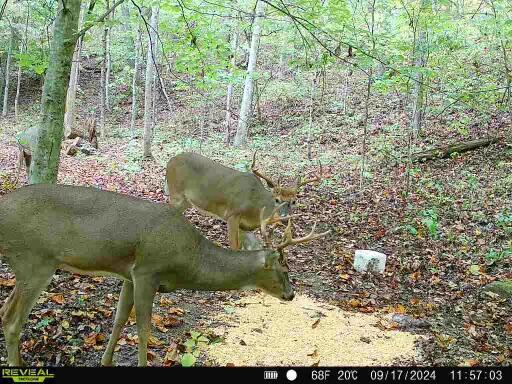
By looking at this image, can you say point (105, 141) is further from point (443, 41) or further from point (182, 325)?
point (182, 325)

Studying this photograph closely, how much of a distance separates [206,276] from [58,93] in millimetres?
2544

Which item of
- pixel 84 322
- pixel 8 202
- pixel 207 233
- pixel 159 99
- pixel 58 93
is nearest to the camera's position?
pixel 8 202

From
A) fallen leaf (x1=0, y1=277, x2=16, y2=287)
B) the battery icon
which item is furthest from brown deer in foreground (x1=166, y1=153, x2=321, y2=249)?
the battery icon

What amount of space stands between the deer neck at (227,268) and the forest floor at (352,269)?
2.08ft

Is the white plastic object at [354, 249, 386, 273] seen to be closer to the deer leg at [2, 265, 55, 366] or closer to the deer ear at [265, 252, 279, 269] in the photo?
the deer ear at [265, 252, 279, 269]

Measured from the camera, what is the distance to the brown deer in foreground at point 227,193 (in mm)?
8461

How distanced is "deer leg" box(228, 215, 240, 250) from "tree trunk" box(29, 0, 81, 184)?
9.90 ft

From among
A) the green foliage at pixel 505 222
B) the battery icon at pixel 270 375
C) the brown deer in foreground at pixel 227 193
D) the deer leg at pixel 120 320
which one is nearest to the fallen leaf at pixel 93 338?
the deer leg at pixel 120 320

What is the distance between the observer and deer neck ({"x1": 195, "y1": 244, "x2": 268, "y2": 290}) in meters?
4.76

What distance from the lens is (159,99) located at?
29547 millimetres

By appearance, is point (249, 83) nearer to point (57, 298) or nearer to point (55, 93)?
point (55, 93)

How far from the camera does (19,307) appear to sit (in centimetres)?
416

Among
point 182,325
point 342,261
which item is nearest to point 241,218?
point 342,261

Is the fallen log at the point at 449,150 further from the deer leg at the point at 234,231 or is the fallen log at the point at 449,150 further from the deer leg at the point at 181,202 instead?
the deer leg at the point at 234,231
